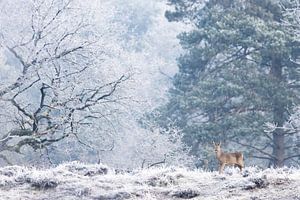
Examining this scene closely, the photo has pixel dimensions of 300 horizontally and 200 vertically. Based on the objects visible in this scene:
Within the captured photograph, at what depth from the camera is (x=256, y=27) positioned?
2495 centimetres

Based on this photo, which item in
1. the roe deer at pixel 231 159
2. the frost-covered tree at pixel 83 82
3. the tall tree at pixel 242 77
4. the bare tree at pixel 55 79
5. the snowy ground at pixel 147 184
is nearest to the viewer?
the snowy ground at pixel 147 184

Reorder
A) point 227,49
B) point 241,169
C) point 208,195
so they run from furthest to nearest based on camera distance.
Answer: point 227,49 → point 241,169 → point 208,195

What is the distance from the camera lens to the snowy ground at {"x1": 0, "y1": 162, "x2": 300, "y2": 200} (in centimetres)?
790

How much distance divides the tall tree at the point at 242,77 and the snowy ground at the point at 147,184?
613 inches

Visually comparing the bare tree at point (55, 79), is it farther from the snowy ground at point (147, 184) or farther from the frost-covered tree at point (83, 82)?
the snowy ground at point (147, 184)

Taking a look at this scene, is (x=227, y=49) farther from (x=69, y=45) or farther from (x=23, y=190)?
(x=23, y=190)

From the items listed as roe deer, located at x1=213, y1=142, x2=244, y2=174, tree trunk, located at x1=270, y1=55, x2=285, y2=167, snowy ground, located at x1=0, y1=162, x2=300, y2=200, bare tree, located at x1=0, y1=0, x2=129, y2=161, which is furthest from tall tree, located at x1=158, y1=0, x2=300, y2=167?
snowy ground, located at x1=0, y1=162, x2=300, y2=200

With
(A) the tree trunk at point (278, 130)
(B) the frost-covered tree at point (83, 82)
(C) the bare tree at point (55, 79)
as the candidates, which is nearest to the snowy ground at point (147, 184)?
(B) the frost-covered tree at point (83, 82)

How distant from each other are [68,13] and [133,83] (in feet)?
11.9

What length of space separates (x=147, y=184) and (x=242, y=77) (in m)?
18.0

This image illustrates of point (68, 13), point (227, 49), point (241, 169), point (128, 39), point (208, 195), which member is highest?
point (128, 39)

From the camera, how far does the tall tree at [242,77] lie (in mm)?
24906

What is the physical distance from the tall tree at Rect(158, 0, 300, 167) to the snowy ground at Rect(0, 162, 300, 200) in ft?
51.1

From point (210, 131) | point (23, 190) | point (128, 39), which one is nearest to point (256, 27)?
point (210, 131)
